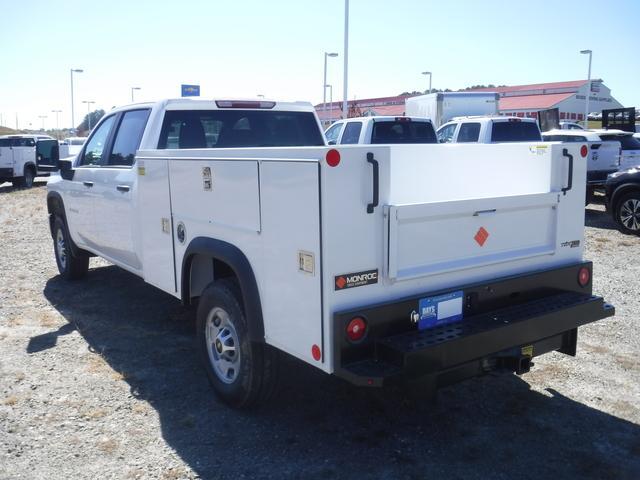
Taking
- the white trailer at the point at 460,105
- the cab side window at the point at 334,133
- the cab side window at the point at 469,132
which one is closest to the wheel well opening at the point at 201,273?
the cab side window at the point at 334,133

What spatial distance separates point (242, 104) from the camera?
5.79m

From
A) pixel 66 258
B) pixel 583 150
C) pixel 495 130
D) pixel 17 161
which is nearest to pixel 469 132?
pixel 495 130

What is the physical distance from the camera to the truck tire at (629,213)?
11086mm

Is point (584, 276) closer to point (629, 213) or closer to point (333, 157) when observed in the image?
point (333, 157)

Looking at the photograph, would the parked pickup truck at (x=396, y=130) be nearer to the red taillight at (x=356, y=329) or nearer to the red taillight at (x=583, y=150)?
the red taillight at (x=583, y=150)

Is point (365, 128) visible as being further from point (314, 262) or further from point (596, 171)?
point (314, 262)

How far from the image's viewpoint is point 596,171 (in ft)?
49.2

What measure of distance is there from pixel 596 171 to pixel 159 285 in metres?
12.7

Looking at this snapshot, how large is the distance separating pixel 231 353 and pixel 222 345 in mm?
83

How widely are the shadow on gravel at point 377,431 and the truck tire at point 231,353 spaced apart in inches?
7.7

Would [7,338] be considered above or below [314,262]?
below

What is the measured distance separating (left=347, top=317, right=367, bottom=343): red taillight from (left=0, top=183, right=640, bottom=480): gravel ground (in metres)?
0.85

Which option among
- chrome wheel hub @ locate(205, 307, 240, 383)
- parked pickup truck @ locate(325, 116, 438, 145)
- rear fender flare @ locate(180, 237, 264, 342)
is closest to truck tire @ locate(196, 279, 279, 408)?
chrome wheel hub @ locate(205, 307, 240, 383)

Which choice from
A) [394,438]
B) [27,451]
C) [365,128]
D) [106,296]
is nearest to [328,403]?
[394,438]
